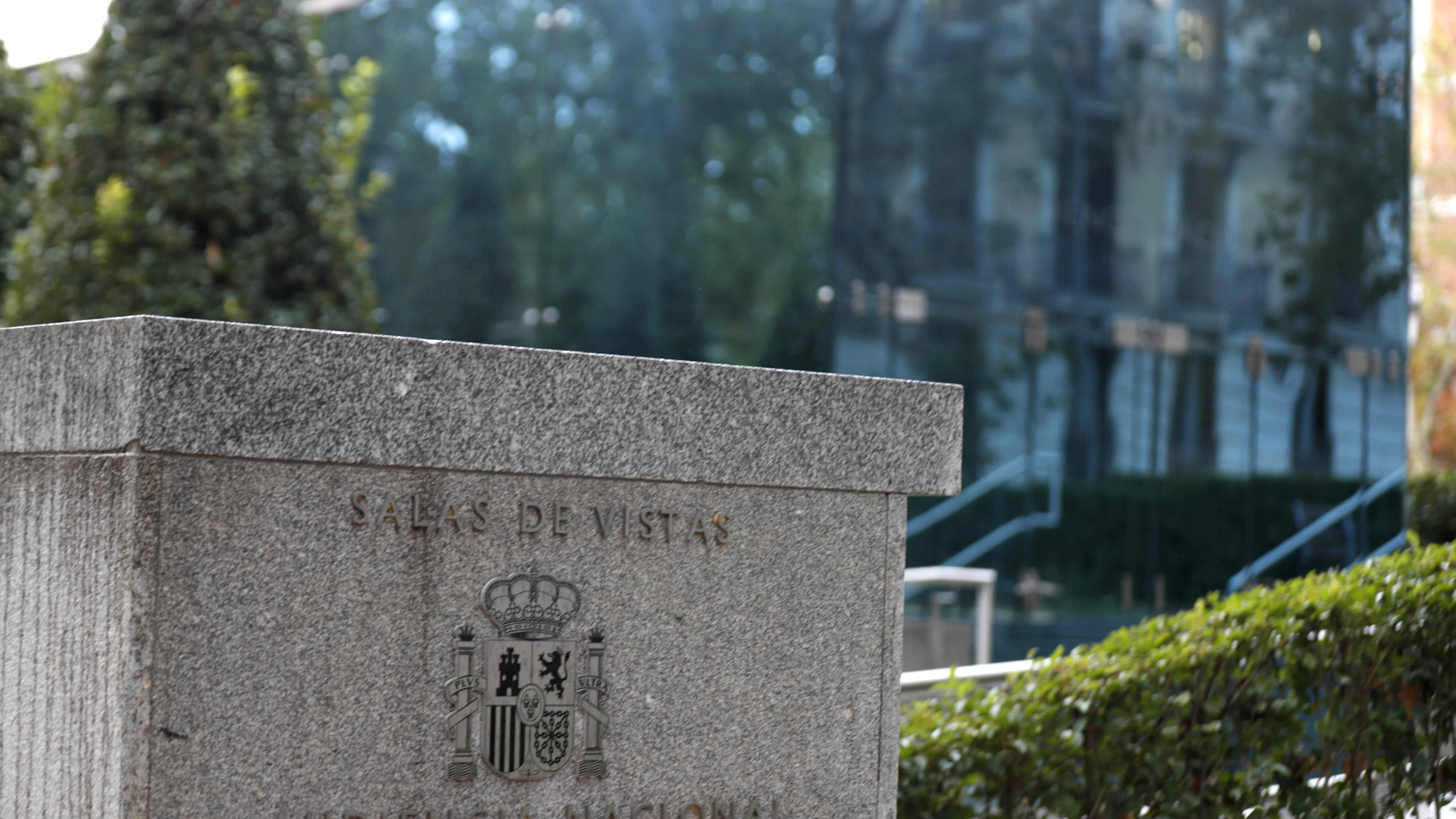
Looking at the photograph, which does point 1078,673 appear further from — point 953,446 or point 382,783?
point 382,783

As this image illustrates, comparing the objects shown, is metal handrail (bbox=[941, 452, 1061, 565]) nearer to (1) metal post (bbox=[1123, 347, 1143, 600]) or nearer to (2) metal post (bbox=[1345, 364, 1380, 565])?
(1) metal post (bbox=[1123, 347, 1143, 600])

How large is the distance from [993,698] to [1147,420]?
7955 mm

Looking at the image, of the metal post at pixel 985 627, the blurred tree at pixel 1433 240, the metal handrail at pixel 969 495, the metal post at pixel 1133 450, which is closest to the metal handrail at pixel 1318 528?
the metal post at pixel 1133 450

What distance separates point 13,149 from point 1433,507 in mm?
13418

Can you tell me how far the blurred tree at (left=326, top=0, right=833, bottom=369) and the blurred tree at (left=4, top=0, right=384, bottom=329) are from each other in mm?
3427

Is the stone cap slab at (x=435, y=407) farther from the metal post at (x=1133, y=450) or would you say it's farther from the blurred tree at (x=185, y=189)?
the metal post at (x=1133, y=450)

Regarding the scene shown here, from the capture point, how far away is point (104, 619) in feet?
8.91

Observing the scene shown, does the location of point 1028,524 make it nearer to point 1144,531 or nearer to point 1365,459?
point 1144,531

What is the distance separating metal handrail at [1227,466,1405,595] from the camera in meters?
12.4

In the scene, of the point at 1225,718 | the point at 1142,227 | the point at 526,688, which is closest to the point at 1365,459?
the point at 1142,227

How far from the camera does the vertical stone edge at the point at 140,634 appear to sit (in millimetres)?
2654

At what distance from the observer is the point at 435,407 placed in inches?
115

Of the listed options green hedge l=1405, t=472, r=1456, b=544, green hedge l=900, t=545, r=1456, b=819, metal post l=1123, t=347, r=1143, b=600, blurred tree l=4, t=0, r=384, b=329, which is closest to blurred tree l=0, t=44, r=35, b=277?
blurred tree l=4, t=0, r=384, b=329

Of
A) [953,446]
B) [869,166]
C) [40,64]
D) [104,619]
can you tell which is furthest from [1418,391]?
[104,619]
